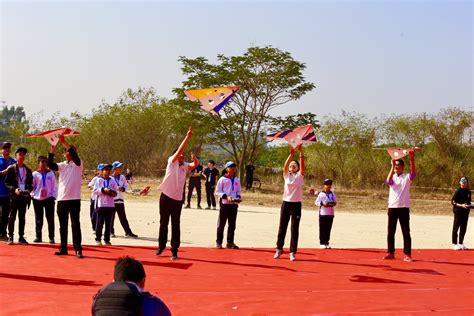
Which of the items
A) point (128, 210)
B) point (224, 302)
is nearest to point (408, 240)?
point (224, 302)

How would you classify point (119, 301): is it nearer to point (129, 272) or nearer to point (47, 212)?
point (129, 272)

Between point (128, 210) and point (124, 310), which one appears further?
point (128, 210)

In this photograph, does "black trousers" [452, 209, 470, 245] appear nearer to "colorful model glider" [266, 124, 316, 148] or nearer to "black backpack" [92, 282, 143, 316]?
"colorful model glider" [266, 124, 316, 148]


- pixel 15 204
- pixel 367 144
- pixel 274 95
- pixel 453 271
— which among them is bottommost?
pixel 453 271

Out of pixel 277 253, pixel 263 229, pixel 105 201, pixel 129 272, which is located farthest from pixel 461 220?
pixel 129 272

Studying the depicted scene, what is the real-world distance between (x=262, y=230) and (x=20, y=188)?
700 centimetres

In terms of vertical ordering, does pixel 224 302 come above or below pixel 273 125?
below

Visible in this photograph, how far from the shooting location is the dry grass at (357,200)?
2915 cm

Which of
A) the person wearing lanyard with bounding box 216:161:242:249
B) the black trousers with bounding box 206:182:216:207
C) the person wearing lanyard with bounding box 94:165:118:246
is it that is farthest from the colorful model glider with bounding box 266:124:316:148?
the black trousers with bounding box 206:182:216:207

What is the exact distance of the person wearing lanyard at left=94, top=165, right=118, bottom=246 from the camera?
12648mm

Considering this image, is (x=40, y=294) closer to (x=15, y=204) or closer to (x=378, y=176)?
(x=15, y=204)

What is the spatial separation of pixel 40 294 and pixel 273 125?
33.3 metres

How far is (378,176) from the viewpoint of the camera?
40.6 metres

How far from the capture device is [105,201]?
42.3 ft
